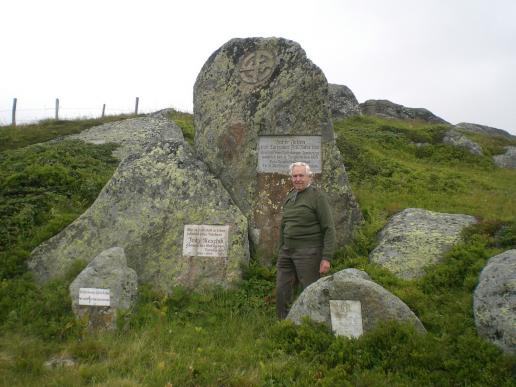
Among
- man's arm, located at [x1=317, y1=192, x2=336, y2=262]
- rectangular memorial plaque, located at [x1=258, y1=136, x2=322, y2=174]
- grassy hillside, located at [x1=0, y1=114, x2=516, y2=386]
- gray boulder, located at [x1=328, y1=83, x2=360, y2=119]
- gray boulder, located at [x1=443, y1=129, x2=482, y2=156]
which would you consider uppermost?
gray boulder, located at [x1=328, y1=83, x2=360, y2=119]

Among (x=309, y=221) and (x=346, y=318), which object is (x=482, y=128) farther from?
(x=346, y=318)

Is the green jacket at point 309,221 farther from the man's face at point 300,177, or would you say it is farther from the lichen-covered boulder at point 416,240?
the lichen-covered boulder at point 416,240

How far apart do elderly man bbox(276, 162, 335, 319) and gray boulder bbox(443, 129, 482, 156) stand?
15.3 meters

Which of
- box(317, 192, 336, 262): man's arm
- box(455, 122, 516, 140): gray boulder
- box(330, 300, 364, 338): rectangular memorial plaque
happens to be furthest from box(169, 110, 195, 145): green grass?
box(455, 122, 516, 140): gray boulder

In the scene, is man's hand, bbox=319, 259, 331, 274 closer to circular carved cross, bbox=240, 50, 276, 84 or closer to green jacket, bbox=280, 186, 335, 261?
green jacket, bbox=280, 186, 335, 261

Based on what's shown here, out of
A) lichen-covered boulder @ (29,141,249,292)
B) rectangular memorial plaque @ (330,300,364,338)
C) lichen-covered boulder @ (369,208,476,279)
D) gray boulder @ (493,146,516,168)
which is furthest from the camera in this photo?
gray boulder @ (493,146,516,168)

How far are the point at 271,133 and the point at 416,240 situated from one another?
3.69 metres

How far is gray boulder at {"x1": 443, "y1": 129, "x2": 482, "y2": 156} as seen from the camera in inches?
786

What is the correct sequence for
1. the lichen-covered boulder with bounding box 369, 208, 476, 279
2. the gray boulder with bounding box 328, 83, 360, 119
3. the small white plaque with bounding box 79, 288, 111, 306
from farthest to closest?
1. the gray boulder with bounding box 328, 83, 360, 119
2. the lichen-covered boulder with bounding box 369, 208, 476, 279
3. the small white plaque with bounding box 79, 288, 111, 306

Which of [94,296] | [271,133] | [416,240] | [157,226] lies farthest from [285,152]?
[94,296]

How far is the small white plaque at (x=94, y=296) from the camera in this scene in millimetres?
7004

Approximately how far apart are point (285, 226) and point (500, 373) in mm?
3633

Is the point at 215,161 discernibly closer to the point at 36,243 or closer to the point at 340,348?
the point at 36,243

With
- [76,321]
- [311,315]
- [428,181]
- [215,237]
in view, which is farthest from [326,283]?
[428,181]
